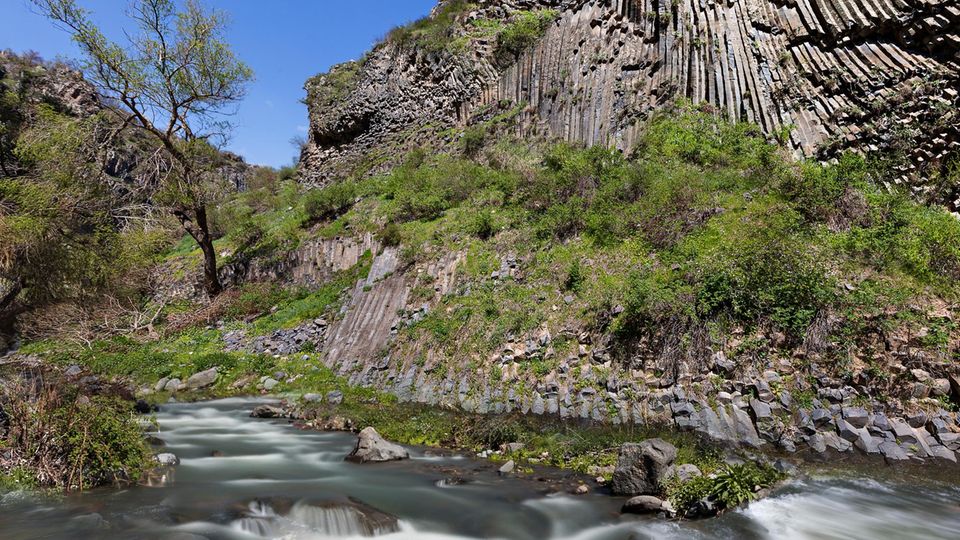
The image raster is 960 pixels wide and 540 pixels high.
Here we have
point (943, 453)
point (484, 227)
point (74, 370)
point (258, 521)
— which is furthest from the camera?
point (484, 227)

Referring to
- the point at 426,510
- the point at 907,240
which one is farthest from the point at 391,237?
the point at 907,240

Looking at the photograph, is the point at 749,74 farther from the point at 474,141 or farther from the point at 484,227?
the point at 474,141

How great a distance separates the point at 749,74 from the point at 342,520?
16831mm

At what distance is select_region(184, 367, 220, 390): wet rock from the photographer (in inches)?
520

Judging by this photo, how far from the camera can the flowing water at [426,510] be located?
496 cm

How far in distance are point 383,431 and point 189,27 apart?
714 inches

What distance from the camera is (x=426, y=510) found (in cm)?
582

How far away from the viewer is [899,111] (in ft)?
41.8

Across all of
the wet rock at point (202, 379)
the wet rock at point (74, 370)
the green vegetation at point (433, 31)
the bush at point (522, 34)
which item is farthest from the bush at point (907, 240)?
the green vegetation at point (433, 31)

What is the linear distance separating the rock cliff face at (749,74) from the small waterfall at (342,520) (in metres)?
14.1

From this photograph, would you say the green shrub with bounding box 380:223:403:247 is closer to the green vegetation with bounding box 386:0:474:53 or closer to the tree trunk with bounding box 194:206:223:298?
the tree trunk with bounding box 194:206:223:298

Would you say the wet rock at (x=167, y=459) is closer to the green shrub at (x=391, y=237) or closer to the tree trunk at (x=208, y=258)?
the green shrub at (x=391, y=237)

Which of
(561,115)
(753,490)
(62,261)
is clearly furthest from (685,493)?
(561,115)

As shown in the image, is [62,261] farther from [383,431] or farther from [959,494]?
[959,494]
